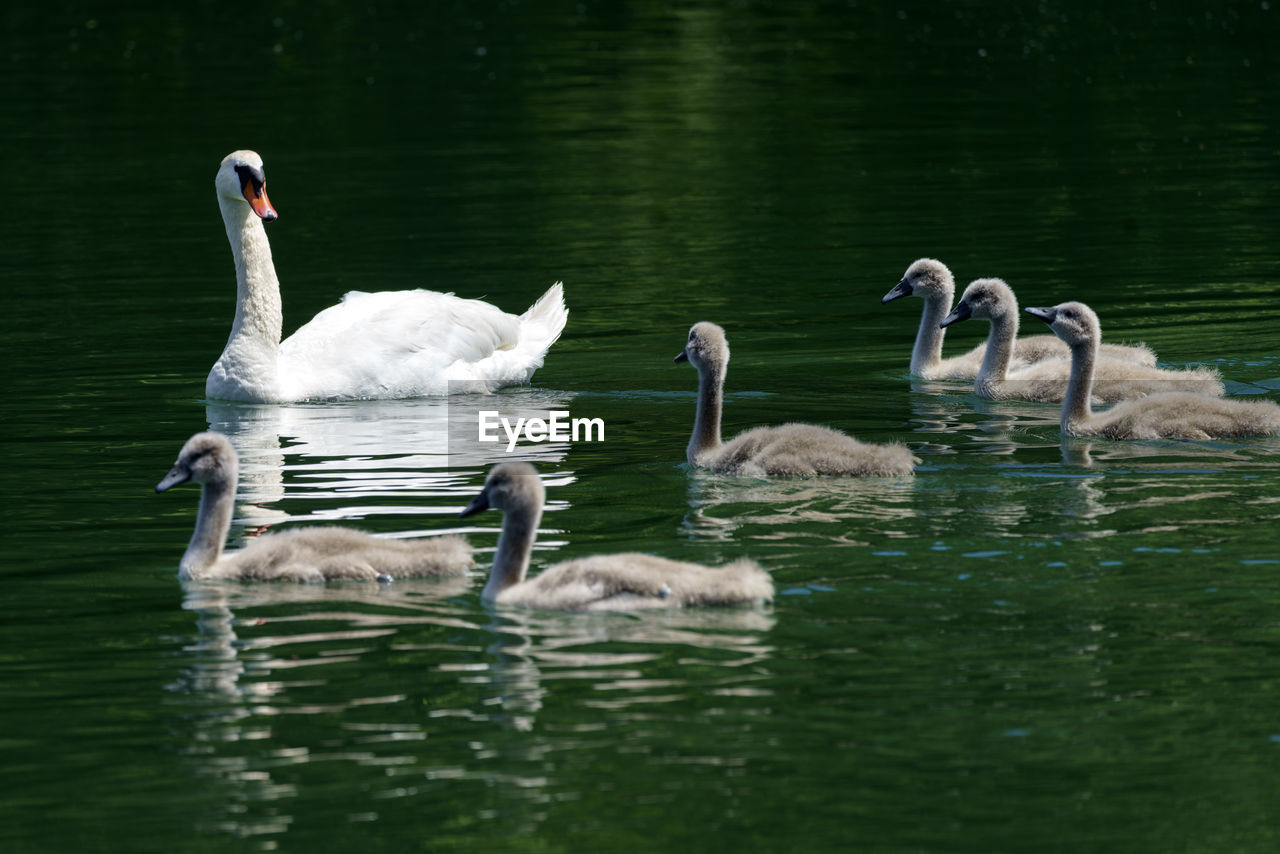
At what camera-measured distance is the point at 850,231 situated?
24672 mm

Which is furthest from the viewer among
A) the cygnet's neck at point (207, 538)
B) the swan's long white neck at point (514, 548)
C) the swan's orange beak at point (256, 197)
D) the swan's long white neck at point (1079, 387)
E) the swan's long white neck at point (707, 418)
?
the swan's orange beak at point (256, 197)

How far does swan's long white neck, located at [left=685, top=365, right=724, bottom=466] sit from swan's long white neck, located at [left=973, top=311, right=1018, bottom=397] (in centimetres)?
336

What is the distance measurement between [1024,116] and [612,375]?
19.5m

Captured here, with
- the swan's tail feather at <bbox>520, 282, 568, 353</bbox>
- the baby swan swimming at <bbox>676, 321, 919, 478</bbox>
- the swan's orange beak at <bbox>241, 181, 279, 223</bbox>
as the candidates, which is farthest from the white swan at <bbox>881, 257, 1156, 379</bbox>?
the swan's orange beak at <bbox>241, 181, 279, 223</bbox>

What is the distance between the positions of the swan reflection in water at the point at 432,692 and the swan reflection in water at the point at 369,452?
5.54 ft

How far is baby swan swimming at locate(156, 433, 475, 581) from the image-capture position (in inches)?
403

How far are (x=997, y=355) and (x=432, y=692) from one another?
26.0 feet

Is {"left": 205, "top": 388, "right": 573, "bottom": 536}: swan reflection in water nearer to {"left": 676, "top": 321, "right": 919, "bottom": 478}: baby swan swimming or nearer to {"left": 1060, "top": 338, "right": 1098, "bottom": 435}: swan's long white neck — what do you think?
{"left": 676, "top": 321, "right": 919, "bottom": 478}: baby swan swimming

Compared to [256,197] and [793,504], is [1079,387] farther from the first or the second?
[256,197]

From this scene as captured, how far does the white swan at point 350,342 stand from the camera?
15977 mm

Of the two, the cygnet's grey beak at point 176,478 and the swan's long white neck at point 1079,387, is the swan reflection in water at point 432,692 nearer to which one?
the cygnet's grey beak at point 176,478

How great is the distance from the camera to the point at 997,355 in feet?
51.1

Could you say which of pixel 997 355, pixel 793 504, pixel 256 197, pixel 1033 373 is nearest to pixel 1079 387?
pixel 1033 373

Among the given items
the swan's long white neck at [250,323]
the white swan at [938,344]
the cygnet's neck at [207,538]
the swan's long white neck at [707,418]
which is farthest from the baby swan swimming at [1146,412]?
the swan's long white neck at [250,323]
